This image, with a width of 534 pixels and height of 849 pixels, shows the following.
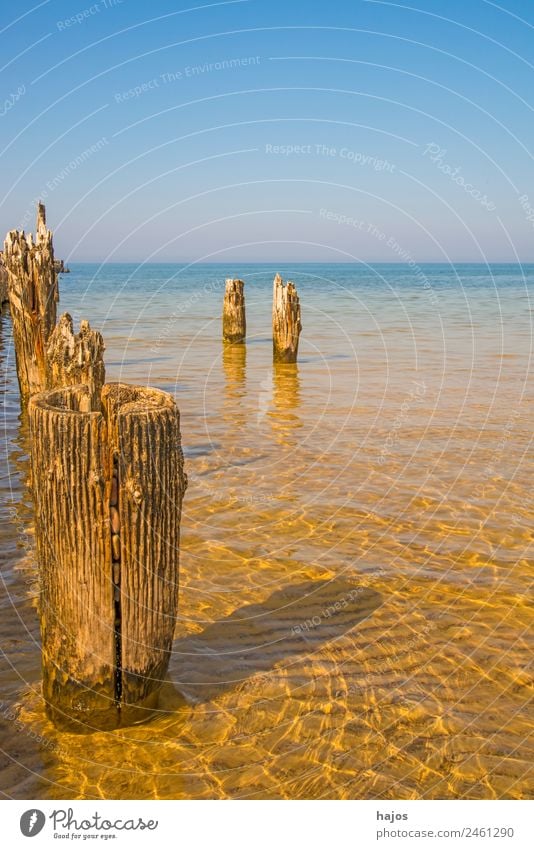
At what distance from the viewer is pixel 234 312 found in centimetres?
2314

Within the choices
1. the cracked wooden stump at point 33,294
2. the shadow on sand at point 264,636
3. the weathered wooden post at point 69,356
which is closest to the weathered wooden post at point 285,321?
the cracked wooden stump at point 33,294

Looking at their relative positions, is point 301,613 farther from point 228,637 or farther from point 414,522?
point 414,522

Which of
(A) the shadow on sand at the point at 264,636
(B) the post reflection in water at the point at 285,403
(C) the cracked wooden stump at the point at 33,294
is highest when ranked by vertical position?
(C) the cracked wooden stump at the point at 33,294

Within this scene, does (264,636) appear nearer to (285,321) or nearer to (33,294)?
(33,294)

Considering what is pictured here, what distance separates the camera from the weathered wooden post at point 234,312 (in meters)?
22.4

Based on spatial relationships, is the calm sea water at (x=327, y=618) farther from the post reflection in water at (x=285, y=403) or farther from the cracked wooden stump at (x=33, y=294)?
the cracked wooden stump at (x=33, y=294)

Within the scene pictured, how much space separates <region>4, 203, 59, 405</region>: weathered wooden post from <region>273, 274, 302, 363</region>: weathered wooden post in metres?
7.37

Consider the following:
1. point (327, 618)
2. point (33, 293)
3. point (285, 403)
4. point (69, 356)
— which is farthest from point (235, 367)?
point (327, 618)

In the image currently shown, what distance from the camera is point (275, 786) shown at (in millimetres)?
4188

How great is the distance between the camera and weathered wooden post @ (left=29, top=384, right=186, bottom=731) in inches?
158

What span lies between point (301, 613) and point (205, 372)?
42.2 feet

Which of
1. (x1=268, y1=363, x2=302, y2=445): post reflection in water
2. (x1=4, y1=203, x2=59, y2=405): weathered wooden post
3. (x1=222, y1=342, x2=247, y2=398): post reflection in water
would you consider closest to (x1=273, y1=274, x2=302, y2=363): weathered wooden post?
(x1=268, y1=363, x2=302, y2=445): post reflection in water

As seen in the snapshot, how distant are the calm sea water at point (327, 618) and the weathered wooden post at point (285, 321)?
5107 millimetres

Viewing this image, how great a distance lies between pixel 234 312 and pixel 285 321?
4.58 m
